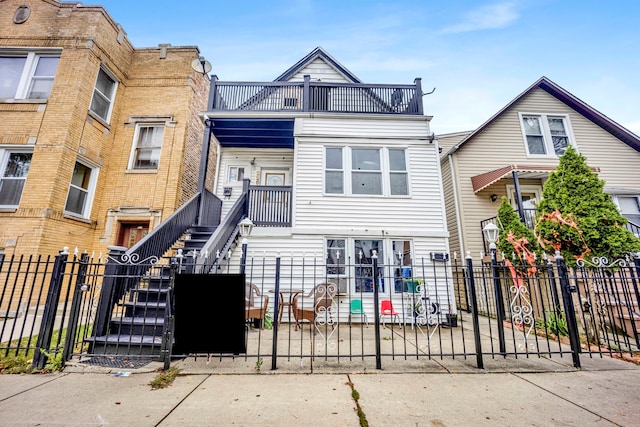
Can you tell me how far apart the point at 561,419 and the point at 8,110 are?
15177 millimetres

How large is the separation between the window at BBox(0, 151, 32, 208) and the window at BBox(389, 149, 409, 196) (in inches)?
463

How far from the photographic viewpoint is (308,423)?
90.4 inches

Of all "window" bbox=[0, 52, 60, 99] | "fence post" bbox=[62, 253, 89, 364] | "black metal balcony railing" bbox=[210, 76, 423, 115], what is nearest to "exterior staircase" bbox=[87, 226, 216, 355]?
"fence post" bbox=[62, 253, 89, 364]

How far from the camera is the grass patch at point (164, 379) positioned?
3.05 metres

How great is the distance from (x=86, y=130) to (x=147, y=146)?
5.90 ft

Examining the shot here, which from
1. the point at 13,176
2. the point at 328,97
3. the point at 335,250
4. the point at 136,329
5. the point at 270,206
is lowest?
the point at 136,329

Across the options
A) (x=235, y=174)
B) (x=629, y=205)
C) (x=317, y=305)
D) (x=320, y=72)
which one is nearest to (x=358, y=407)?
(x=317, y=305)

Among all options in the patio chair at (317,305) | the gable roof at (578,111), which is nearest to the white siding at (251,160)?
the patio chair at (317,305)

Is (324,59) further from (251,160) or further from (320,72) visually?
(251,160)

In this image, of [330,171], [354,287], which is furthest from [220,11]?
[354,287]

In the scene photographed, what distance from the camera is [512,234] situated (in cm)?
759

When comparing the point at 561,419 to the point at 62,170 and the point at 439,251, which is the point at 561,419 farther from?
the point at 62,170

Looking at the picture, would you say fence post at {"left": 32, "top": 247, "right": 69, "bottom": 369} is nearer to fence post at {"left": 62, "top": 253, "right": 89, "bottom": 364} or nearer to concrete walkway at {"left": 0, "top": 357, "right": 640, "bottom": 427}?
fence post at {"left": 62, "top": 253, "right": 89, "bottom": 364}

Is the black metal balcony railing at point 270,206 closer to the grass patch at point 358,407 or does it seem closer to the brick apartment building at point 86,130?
the brick apartment building at point 86,130
